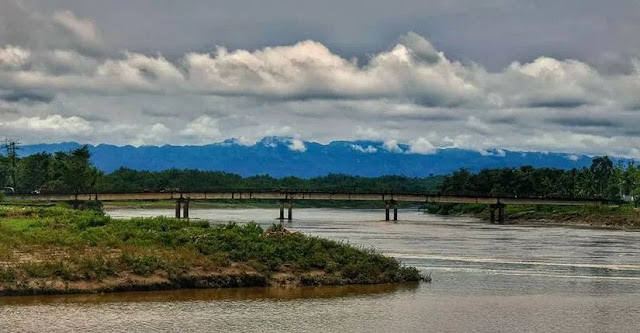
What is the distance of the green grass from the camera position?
43.5 meters

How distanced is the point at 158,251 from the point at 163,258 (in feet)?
5.43

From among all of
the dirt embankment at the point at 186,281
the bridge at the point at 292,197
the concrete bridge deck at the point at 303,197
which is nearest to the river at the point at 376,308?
the dirt embankment at the point at 186,281

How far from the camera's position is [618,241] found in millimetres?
103062

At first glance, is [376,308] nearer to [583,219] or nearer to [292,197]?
[583,219]

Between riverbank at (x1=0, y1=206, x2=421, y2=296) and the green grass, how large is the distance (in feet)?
0.17

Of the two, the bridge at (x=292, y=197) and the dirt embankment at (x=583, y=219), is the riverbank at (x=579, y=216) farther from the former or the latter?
the bridge at (x=292, y=197)

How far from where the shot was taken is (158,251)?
157 feet

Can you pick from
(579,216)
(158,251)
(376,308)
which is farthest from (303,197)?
(376,308)

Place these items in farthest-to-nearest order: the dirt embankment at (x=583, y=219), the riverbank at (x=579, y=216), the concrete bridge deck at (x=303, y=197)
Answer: the concrete bridge deck at (x=303, y=197), the riverbank at (x=579, y=216), the dirt embankment at (x=583, y=219)

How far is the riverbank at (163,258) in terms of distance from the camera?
42500 millimetres

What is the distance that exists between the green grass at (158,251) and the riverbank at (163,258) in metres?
0.05

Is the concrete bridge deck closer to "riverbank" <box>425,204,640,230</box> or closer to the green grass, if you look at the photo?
"riverbank" <box>425,204,640,230</box>

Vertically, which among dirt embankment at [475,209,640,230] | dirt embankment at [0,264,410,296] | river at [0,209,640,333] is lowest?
river at [0,209,640,333]

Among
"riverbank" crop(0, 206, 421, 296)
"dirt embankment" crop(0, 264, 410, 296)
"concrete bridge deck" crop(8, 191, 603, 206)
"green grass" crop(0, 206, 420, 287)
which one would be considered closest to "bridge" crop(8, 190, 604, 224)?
"concrete bridge deck" crop(8, 191, 603, 206)
